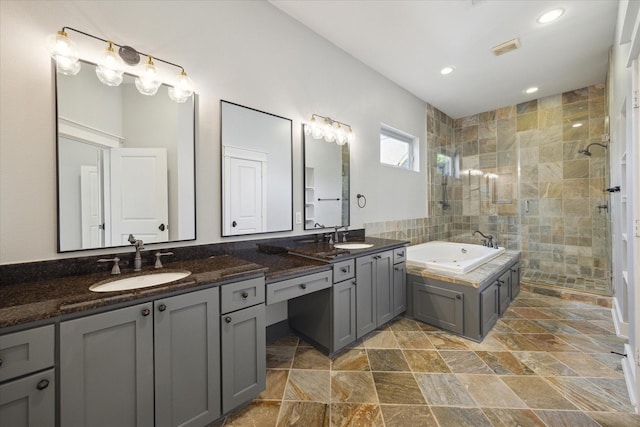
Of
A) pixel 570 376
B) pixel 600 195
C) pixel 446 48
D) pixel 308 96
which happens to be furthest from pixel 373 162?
pixel 600 195

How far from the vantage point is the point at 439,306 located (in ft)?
8.43

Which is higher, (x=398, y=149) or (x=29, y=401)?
(x=398, y=149)

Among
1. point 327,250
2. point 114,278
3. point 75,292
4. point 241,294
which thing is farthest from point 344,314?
point 75,292

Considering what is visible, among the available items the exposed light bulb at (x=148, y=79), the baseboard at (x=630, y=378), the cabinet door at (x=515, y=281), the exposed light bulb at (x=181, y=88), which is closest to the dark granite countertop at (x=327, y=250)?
the exposed light bulb at (x=181, y=88)

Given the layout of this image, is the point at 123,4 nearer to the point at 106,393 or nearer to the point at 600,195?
the point at 106,393

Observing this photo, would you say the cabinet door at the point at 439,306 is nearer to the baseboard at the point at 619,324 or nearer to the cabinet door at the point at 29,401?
the baseboard at the point at 619,324

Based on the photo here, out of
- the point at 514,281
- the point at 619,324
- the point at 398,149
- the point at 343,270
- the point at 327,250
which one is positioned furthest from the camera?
the point at 398,149

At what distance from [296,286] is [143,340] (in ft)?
2.94

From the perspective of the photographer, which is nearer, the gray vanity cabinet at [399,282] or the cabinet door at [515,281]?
the gray vanity cabinet at [399,282]

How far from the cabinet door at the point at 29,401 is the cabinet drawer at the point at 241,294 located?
25.7 inches

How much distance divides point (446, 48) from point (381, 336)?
3124mm

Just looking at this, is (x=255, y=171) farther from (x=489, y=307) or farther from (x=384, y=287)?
(x=489, y=307)

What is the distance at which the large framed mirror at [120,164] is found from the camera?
55.0 inches

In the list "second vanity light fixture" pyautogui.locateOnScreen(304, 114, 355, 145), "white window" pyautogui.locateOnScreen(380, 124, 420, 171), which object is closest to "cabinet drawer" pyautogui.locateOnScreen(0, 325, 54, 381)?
"second vanity light fixture" pyautogui.locateOnScreen(304, 114, 355, 145)
